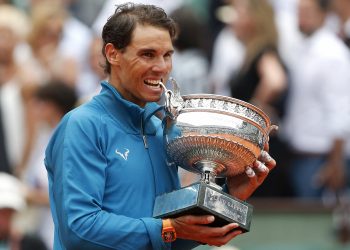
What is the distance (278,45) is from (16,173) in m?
2.32

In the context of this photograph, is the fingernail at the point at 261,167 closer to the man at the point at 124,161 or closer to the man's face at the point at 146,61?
the man at the point at 124,161

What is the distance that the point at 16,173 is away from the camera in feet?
28.3

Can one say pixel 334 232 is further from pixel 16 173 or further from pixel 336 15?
pixel 16 173

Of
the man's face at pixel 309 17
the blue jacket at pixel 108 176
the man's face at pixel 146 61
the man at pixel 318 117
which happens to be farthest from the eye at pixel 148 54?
the man's face at pixel 309 17

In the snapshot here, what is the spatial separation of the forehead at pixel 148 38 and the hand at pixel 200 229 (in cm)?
70

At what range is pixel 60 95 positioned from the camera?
8359mm

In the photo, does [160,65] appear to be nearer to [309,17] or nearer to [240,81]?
[240,81]

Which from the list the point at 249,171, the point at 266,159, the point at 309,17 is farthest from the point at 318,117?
the point at 249,171

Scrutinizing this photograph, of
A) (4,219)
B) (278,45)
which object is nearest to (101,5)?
(278,45)

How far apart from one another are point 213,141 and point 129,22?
590mm

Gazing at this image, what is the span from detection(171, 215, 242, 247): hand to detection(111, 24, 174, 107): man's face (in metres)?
0.54

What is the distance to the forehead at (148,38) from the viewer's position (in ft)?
14.3

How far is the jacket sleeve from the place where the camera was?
419cm

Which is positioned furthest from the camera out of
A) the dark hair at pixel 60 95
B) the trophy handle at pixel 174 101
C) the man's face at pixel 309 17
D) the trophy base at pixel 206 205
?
the man's face at pixel 309 17
